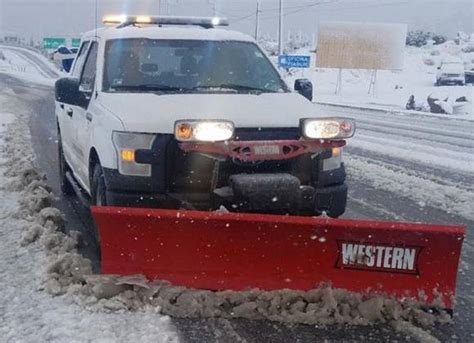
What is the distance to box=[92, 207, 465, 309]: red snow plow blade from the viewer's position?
398 centimetres

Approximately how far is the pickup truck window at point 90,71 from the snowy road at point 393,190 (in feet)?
4.14

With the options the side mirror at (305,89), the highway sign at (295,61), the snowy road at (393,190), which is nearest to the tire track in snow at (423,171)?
the snowy road at (393,190)

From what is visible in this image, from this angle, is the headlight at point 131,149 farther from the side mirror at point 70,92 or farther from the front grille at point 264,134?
the side mirror at point 70,92

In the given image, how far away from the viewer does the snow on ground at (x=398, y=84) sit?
3456 cm

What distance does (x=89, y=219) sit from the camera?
20.9 ft

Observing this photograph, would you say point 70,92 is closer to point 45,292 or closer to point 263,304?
point 45,292

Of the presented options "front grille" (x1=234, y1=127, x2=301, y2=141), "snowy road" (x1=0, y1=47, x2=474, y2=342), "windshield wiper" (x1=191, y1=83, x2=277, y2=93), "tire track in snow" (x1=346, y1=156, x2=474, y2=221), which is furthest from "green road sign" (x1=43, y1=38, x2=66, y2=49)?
"front grille" (x1=234, y1=127, x2=301, y2=141)

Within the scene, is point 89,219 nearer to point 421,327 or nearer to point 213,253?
point 213,253

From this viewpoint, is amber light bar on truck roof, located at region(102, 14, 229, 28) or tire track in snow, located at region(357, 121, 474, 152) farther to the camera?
tire track in snow, located at region(357, 121, 474, 152)

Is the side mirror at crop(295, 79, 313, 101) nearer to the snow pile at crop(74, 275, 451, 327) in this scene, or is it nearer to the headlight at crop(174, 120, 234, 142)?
the headlight at crop(174, 120, 234, 142)

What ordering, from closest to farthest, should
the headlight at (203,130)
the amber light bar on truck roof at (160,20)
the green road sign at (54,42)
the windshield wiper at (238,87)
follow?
1. the headlight at (203,130)
2. the windshield wiper at (238,87)
3. the amber light bar on truck roof at (160,20)
4. the green road sign at (54,42)

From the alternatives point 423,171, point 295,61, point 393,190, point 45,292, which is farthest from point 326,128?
point 295,61

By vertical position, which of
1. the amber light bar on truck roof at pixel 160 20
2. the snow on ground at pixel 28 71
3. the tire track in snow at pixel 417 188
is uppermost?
the amber light bar on truck roof at pixel 160 20

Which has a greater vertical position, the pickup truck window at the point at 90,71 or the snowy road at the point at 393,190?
the pickup truck window at the point at 90,71
